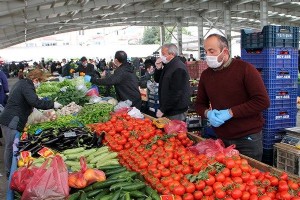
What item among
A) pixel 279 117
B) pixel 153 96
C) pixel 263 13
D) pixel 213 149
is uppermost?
pixel 263 13

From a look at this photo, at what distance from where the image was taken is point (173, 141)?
11.7 feet

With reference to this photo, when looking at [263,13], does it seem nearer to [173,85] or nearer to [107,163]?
[173,85]

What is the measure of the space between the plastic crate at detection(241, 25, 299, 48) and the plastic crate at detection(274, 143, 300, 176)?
1.45 m

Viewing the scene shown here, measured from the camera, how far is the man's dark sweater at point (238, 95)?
2.95m

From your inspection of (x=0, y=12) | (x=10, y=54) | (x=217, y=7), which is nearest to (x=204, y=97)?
(x=0, y=12)

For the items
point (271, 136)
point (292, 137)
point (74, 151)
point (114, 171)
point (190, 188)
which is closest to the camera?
point (190, 188)

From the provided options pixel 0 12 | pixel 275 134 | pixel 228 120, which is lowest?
pixel 275 134

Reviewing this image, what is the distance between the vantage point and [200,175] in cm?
252

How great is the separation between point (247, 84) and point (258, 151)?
2.31 ft

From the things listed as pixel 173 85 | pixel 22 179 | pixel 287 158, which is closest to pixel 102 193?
pixel 22 179

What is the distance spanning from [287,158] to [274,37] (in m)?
1.71

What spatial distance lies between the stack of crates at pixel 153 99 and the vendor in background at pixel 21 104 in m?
4.12

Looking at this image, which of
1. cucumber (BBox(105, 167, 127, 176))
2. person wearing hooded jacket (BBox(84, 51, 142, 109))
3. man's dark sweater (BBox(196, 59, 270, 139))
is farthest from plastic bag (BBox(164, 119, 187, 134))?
person wearing hooded jacket (BBox(84, 51, 142, 109))

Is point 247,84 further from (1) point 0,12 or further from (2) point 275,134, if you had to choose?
(1) point 0,12
